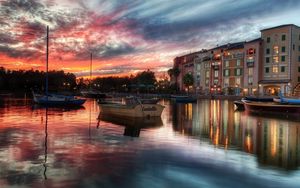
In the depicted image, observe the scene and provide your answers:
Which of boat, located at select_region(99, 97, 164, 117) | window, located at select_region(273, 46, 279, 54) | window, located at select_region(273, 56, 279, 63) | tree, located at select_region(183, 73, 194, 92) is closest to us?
boat, located at select_region(99, 97, 164, 117)

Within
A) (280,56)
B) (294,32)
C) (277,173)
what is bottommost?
(277,173)

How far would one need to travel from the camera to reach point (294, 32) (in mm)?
89875

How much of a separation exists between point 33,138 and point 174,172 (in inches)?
409

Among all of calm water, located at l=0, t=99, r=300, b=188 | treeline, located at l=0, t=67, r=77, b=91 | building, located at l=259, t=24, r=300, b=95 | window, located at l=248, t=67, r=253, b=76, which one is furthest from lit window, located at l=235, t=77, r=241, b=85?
treeline, located at l=0, t=67, r=77, b=91

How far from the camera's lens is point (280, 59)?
3610 inches

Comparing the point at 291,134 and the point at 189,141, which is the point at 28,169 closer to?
the point at 189,141

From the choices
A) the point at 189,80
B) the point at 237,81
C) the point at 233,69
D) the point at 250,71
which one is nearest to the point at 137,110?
the point at 250,71

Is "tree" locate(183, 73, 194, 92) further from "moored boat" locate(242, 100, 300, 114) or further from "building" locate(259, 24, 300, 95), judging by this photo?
"moored boat" locate(242, 100, 300, 114)

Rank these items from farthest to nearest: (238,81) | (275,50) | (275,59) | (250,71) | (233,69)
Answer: (233,69) → (238,81) → (250,71) → (275,59) → (275,50)

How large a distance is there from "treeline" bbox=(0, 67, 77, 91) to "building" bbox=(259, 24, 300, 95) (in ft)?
373

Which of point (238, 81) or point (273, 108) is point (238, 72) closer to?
point (238, 81)

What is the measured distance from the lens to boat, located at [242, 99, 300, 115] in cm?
3934

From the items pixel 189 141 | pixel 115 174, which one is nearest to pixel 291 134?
pixel 189 141

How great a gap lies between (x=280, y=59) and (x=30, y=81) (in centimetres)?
13078
